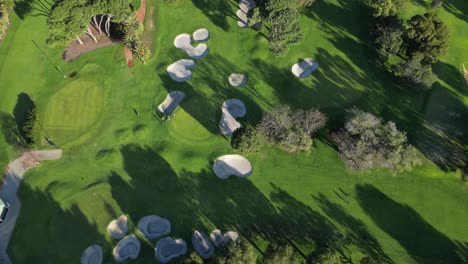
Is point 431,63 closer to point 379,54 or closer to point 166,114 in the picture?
point 379,54

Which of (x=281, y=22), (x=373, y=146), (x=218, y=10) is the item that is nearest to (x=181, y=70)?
(x=218, y=10)

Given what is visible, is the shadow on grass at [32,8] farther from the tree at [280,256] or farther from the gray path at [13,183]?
the tree at [280,256]

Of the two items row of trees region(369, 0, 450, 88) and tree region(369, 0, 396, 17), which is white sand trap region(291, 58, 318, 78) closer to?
row of trees region(369, 0, 450, 88)

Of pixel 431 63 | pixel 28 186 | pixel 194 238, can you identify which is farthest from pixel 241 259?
pixel 431 63

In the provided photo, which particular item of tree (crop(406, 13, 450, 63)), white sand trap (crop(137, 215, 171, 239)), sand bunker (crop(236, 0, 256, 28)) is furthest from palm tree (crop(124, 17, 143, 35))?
tree (crop(406, 13, 450, 63))

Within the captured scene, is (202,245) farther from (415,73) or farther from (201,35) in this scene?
(415,73)

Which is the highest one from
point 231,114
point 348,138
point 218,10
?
point 218,10

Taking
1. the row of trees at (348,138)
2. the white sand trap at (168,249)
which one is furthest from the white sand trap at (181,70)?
the white sand trap at (168,249)
